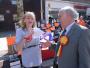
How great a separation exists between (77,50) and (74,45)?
2.6 inches

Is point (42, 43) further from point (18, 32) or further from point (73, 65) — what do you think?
point (73, 65)

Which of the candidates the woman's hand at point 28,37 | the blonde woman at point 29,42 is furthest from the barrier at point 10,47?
the woman's hand at point 28,37

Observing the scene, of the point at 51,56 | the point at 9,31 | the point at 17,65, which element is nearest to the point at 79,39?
the point at 17,65

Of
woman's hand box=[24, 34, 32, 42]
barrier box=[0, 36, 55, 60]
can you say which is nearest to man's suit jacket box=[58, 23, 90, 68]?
woman's hand box=[24, 34, 32, 42]

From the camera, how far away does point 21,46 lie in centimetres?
A: 365

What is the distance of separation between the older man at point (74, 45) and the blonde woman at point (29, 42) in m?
0.81

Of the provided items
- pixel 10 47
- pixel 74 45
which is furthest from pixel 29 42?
pixel 10 47

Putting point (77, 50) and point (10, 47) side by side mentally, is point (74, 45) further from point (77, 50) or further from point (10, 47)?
point (10, 47)

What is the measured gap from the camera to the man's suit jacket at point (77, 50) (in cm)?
277

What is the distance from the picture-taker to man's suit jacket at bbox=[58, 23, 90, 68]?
109 inches

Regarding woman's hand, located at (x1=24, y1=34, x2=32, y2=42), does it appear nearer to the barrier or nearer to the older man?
the older man

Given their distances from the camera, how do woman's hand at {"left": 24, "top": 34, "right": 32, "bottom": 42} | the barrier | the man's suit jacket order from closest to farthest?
1. the man's suit jacket
2. woman's hand at {"left": 24, "top": 34, "right": 32, "bottom": 42}
3. the barrier

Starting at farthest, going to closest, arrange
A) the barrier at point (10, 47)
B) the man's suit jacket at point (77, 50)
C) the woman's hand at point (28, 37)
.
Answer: the barrier at point (10, 47), the woman's hand at point (28, 37), the man's suit jacket at point (77, 50)

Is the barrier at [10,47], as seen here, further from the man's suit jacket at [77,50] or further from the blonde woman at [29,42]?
the man's suit jacket at [77,50]
